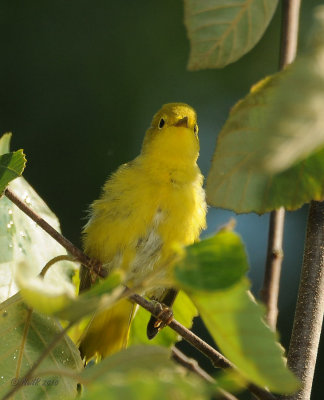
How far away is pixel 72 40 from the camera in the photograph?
5191 mm

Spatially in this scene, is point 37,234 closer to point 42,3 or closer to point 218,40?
point 218,40

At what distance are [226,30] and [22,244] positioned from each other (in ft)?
2.38

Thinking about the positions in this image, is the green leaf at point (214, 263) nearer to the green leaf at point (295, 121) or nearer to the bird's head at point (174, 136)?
the green leaf at point (295, 121)

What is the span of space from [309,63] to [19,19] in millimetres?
4410

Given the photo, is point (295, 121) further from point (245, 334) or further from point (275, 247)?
point (275, 247)

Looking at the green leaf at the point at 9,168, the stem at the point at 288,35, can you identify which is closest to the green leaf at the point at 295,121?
the green leaf at the point at 9,168

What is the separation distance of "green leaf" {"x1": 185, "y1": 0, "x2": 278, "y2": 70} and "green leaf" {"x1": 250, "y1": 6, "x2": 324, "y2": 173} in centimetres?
57

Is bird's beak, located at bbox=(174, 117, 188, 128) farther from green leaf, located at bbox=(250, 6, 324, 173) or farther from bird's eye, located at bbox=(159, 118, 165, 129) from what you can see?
green leaf, located at bbox=(250, 6, 324, 173)

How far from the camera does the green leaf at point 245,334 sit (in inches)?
35.4

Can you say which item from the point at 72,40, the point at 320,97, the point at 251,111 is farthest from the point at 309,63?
the point at 72,40

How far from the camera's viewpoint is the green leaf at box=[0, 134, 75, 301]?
167 centimetres

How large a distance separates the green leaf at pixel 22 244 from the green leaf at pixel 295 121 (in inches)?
39.0

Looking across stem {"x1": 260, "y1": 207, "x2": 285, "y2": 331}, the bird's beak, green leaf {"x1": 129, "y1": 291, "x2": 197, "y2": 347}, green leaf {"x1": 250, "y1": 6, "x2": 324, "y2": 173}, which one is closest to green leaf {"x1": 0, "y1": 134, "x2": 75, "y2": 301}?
green leaf {"x1": 129, "y1": 291, "x2": 197, "y2": 347}

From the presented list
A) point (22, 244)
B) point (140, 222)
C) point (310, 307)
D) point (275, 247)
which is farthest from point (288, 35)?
point (140, 222)
